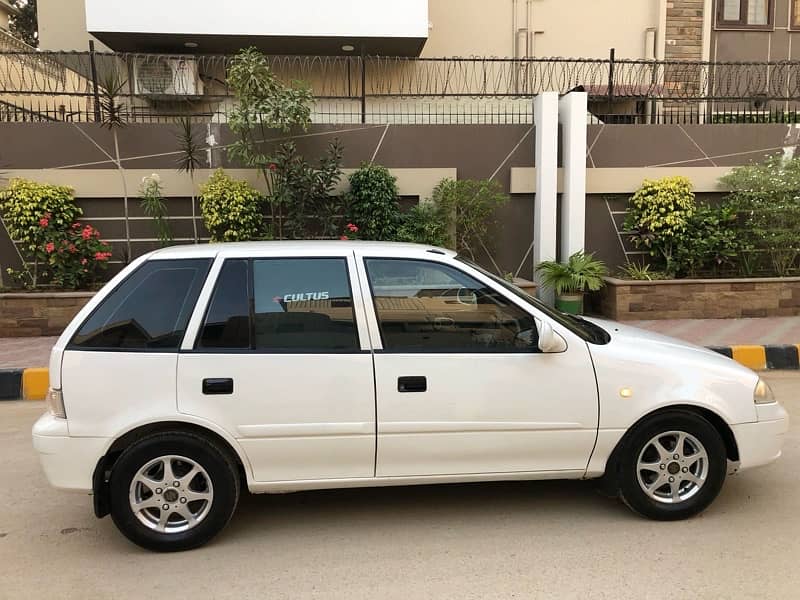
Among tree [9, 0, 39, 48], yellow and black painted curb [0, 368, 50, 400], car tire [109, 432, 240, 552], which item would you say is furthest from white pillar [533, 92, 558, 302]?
tree [9, 0, 39, 48]

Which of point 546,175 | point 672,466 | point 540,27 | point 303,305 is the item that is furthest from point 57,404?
point 540,27

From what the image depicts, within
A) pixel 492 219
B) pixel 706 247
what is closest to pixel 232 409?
pixel 492 219

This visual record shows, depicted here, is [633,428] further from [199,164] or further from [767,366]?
[199,164]

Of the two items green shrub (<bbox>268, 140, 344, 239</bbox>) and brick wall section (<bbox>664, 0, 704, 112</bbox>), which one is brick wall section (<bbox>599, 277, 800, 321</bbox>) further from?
brick wall section (<bbox>664, 0, 704, 112</bbox>)

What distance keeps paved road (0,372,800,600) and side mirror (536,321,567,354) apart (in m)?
1.03

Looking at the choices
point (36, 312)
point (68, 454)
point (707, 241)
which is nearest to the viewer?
point (68, 454)

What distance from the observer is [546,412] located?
11.7 ft

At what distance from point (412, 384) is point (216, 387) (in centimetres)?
103

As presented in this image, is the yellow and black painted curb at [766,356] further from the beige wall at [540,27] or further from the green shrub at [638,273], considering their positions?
the beige wall at [540,27]

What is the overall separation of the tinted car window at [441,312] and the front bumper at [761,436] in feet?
4.28

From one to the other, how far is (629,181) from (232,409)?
28.1 feet

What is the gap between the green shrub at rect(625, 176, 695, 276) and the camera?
9523 millimetres

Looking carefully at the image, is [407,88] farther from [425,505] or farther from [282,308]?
[425,505]

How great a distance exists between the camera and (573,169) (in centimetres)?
987
